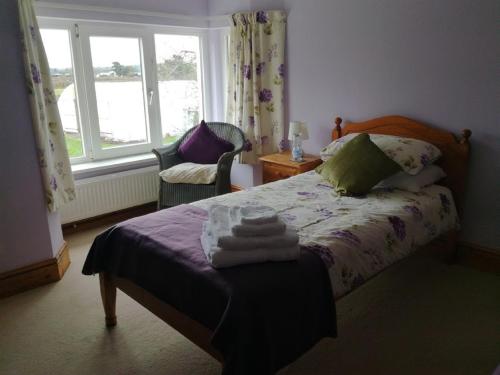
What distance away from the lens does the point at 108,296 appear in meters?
2.35

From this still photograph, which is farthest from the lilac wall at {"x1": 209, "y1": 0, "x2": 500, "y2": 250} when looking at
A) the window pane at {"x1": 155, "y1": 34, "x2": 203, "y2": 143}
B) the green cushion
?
the window pane at {"x1": 155, "y1": 34, "x2": 203, "y2": 143}

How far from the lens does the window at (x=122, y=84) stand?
147 inches

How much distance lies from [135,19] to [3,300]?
2687 millimetres

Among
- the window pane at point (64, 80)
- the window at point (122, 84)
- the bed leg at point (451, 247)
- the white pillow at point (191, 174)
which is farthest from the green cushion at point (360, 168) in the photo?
the window pane at point (64, 80)

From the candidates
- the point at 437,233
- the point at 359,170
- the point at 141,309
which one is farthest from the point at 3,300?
the point at 437,233

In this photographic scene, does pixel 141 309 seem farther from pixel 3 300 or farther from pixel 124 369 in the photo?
pixel 3 300

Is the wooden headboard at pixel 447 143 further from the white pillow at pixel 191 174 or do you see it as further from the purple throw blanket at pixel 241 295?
the purple throw blanket at pixel 241 295

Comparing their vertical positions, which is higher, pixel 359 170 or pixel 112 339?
pixel 359 170

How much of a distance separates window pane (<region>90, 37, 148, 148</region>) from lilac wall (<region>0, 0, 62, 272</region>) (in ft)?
4.43

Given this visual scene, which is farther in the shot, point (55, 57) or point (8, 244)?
point (55, 57)

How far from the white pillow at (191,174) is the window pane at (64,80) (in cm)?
93

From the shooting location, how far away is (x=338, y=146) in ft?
10.6

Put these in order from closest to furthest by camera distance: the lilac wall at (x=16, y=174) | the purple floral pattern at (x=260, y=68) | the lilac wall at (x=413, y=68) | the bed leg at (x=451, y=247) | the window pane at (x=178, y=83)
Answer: the lilac wall at (x=16, y=174), the lilac wall at (x=413, y=68), the bed leg at (x=451, y=247), the purple floral pattern at (x=260, y=68), the window pane at (x=178, y=83)

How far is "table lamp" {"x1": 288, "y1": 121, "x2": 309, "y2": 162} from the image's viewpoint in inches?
145
